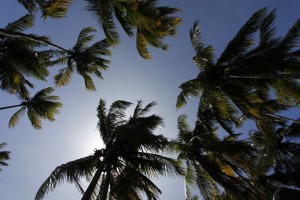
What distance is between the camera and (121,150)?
15.3 meters

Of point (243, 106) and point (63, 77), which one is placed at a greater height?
point (63, 77)

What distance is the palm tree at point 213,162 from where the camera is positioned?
14359 millimetres

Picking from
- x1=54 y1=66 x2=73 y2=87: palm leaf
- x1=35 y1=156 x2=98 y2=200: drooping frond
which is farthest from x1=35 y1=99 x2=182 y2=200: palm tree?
x1=54 y1=66 x2=73 y2=87: palm leaf

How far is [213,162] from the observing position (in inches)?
634

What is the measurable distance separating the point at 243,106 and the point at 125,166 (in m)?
5.57

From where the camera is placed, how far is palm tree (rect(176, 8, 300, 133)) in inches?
543

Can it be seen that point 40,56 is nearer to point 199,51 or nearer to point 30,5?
point 30,5

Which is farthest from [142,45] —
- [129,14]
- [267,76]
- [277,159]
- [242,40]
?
[277,159]

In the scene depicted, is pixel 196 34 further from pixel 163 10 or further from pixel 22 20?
pixel 22 20

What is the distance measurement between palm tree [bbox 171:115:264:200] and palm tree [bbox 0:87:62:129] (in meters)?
7.41

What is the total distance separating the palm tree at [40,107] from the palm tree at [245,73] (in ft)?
26.2

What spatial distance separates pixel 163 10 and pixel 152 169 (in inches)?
247

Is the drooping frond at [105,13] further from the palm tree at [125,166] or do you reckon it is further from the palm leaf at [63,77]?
the palm leaf at [63,77]

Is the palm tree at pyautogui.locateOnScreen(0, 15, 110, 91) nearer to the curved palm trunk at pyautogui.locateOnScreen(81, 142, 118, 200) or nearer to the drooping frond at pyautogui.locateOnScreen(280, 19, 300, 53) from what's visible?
the curved palm trunk at pyautogui.locateOnScreen(81, 142, 118, 200)
